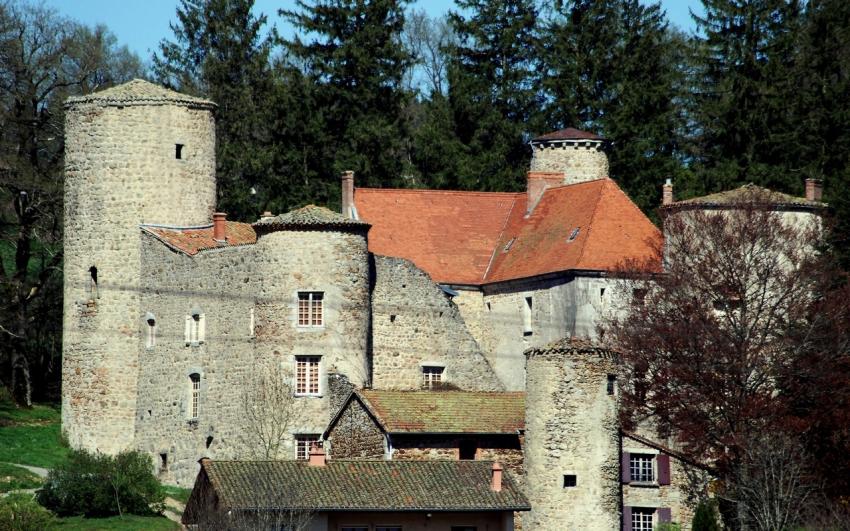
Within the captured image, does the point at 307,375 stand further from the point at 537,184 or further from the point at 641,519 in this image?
the point at 537,184

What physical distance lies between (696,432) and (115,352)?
55.7 feet

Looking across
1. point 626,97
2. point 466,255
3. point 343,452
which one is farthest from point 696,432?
point 626,97

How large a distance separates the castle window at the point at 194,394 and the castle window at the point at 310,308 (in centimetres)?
436

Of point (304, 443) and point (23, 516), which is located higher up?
point (304, 443)

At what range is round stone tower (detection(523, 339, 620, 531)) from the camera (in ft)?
157

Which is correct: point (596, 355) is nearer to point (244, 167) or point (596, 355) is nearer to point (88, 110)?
point (88, 110)

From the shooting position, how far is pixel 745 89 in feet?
225

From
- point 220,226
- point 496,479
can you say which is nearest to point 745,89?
point 220,226

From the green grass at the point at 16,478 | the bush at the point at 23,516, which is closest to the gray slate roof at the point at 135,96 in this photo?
the green grass at the point at 16,478

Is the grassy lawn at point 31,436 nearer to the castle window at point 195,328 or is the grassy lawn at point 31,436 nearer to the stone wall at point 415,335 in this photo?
the castle window at point 195,328

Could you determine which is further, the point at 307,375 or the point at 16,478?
the point at 307,375

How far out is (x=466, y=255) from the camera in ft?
204

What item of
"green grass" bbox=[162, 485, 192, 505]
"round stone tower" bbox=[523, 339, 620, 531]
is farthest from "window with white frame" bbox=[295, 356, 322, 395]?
"round stone tower" bbox=[523, 339, 620, 531]

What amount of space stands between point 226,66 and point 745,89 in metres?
18.2
